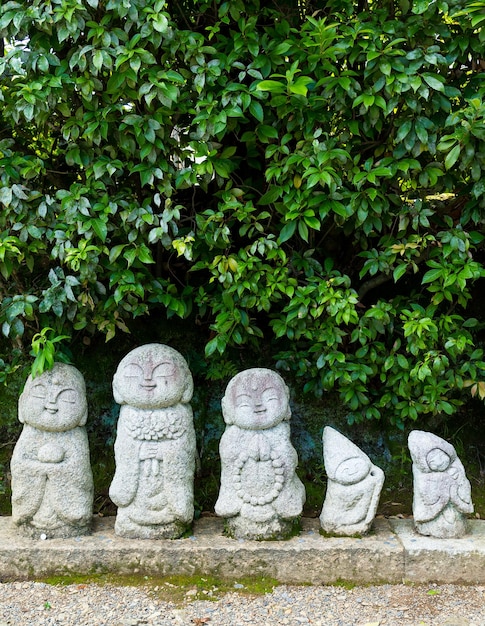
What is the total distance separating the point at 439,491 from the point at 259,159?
2421 mm

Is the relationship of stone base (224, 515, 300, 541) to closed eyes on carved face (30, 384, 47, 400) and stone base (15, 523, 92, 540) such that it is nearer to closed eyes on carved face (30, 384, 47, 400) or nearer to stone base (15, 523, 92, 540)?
stone base (15, 523, 92, 540)

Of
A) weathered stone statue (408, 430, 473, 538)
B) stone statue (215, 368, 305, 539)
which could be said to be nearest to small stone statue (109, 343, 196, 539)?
stone statue (215, 368, 305, 539)

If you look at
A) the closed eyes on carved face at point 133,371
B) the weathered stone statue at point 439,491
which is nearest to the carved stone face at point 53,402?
the closed eyes on carved face at point 133,371

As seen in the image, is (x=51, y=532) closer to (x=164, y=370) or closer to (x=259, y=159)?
(x=164, y=370)

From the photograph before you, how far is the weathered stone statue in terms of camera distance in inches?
161

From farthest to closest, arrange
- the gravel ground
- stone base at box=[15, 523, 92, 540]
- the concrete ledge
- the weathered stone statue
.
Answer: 1. stone base at box=[15, 523, 92, 540]
2. the weathered stone statue
3. the concrete ledge
4. the gravel ground

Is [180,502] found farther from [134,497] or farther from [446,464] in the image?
[446,464]

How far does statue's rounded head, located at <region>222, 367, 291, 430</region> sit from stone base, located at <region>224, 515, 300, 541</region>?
1.83 ft

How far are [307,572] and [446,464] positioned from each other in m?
1.03

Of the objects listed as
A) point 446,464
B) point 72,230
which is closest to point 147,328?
point 72,230

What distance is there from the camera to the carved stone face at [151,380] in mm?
4164

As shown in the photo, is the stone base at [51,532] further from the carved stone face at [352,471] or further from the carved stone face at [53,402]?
the carved stone face at [352,471]

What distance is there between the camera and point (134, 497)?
4.18 m

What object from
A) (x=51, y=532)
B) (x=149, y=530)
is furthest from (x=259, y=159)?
(x=51, y=532)
